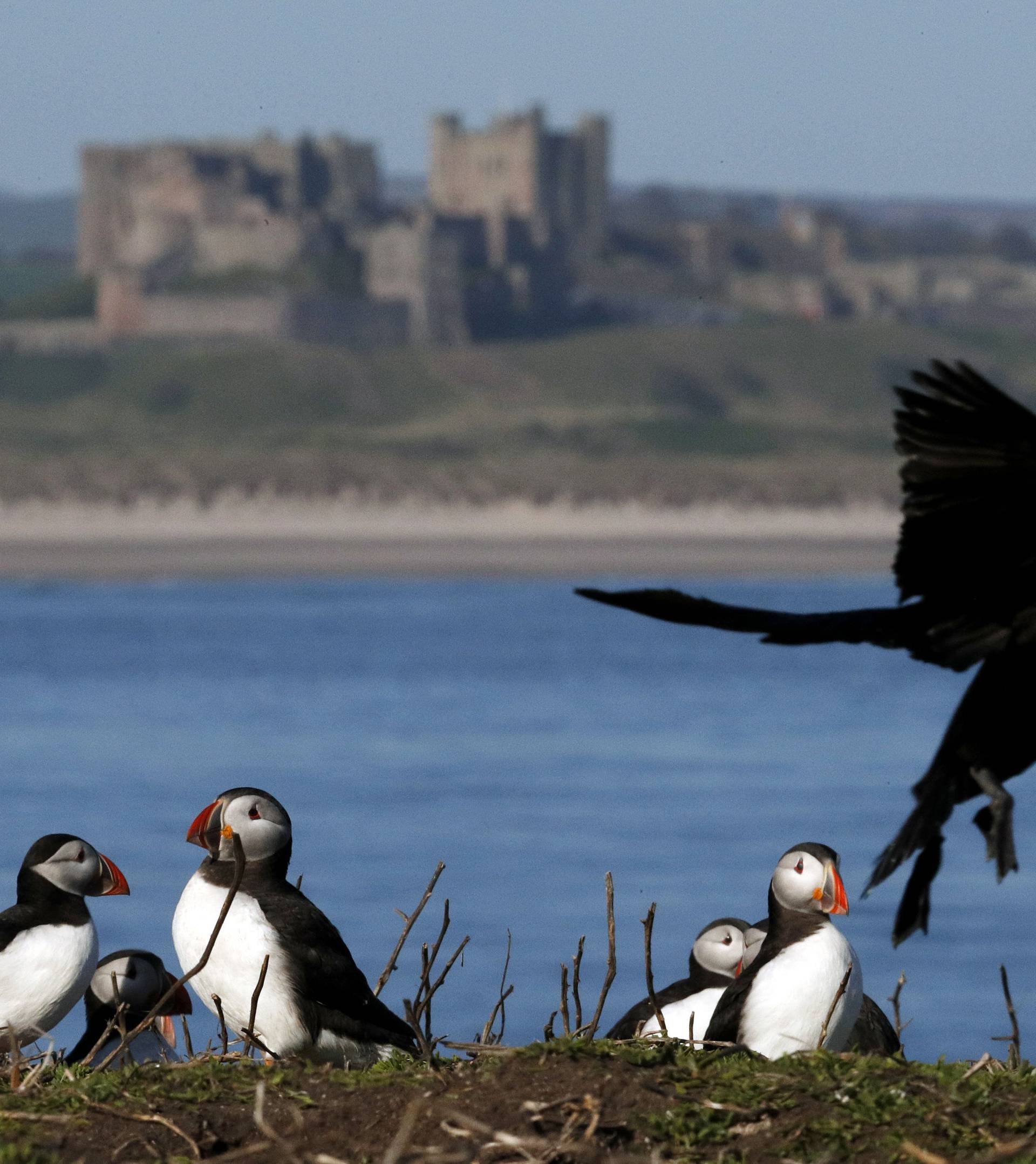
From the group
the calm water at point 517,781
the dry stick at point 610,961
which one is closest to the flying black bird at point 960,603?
the dry stick at point 610,961

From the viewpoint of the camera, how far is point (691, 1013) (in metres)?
6.65

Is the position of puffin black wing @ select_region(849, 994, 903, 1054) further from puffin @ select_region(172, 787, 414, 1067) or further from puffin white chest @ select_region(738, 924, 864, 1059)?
puffin @ select_region(172, 787, 414, 1067)

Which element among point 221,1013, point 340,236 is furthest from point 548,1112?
point 340,236

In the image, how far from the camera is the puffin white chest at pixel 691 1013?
6.61 metres

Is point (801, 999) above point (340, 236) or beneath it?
beneath

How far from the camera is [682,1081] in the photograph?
5.00m

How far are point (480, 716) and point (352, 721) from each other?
2.69 metres

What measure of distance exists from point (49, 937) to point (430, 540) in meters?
87.5

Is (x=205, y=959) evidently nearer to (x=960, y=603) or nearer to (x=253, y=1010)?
(x=253, y=1010)

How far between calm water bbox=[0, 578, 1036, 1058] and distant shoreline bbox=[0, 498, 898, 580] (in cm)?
1245

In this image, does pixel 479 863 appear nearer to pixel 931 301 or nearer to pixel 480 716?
pixel 480 716

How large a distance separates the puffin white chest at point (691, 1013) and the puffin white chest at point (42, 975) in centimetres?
170

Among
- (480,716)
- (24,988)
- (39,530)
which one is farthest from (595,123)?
(24,988)

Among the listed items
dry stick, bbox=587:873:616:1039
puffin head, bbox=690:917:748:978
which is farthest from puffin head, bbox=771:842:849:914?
puffin head, bbox=690:917:748:978
